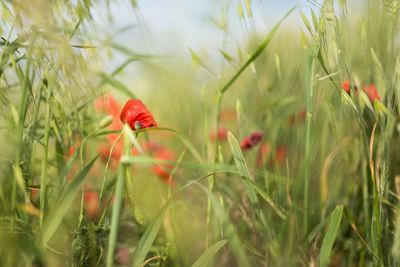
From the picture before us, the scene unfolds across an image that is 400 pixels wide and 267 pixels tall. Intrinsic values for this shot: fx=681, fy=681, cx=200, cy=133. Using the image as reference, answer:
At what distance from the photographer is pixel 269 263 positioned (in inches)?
46.7

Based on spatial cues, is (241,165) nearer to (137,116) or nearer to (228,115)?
(137,116)

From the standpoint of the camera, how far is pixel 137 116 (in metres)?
1.00

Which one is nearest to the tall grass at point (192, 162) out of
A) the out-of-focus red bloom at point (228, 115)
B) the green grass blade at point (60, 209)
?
the green grass blade at point (60, 209)

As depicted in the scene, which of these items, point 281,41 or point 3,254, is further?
point 281,41

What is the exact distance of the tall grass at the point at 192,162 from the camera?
960 millimetres

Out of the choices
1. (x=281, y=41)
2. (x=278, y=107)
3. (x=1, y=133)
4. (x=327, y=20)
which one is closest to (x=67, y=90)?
(x=1, y=133)

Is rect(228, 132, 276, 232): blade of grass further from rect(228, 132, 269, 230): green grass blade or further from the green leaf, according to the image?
the green leaf

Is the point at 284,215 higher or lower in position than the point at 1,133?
lower

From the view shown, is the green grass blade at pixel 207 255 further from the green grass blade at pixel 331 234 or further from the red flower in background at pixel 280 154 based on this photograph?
the red flower in background at pixel 280 154

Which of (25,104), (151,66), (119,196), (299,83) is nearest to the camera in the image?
(119,196)

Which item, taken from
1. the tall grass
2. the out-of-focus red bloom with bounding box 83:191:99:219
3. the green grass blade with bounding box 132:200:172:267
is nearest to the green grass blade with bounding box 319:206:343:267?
the tall grass

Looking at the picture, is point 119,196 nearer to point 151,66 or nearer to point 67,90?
point 67,90

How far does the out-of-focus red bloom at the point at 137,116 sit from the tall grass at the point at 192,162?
2cm

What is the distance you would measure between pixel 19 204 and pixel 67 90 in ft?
0.73
